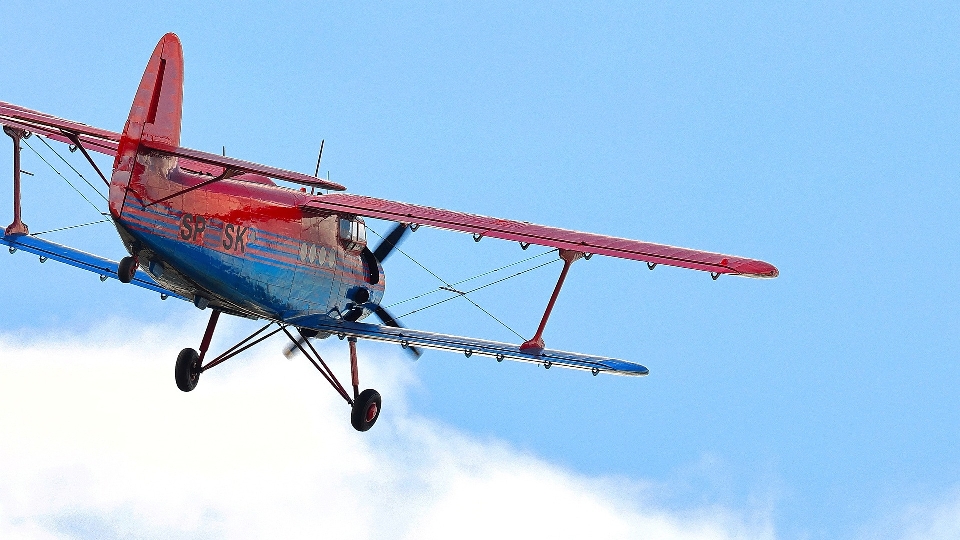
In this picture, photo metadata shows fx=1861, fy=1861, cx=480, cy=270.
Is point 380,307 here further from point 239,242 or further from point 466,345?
point 239,242

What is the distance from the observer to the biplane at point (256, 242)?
24.9m

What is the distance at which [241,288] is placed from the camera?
86.9 ft

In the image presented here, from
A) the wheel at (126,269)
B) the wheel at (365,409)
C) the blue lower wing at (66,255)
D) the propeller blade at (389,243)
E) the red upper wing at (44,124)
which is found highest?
the propeller blade at (389,243)

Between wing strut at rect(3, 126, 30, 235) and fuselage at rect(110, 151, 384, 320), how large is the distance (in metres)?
2.63

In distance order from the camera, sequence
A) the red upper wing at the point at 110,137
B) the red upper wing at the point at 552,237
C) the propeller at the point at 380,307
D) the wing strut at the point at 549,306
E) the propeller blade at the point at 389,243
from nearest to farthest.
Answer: the red upper wing at the point at 110,137, the red upper wing at the point at 552,237, the wing strut at the point at 549,306, the propeller at the point at 380,307, the propeller blade at the point at 389,243

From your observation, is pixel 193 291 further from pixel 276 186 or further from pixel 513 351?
pixel 513 351

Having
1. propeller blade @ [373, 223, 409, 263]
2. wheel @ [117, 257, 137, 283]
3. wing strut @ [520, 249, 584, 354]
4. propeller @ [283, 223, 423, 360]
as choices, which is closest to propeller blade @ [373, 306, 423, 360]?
propeller @ [283, 223, 423, 360]

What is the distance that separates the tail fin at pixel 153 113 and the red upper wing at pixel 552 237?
9.88ft

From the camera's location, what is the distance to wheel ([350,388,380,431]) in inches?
1120

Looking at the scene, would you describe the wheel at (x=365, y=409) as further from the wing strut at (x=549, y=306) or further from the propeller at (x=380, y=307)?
the wing strut at (x=549, y=306)

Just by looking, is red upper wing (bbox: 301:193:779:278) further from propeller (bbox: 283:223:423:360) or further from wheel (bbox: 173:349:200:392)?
wheel (bbox: 173:349:200:392)

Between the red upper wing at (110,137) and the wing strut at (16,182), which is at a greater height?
the wing strut at (16,182)

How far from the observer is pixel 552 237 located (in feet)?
84.5

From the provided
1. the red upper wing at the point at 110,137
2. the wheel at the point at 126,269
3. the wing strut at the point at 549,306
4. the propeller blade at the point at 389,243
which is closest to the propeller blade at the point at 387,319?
the propeller blade at the point at 389,243
